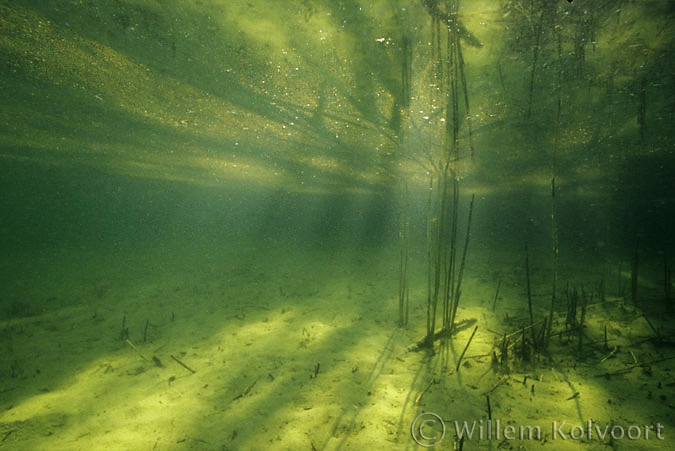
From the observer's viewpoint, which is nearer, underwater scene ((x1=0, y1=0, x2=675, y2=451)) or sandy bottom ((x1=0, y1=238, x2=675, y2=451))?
sandy bottom ((x1=0, y1=238, x2=675, y2=451))

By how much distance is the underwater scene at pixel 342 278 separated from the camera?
3.55 meters

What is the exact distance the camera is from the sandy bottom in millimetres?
3234

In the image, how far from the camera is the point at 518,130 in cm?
1288

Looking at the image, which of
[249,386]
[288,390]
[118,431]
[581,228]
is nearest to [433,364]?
[288,390]

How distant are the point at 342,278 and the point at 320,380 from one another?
762 centimetres

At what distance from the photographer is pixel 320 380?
4.34m

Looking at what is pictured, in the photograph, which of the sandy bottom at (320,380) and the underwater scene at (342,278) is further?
the underwater scene at (342,278)

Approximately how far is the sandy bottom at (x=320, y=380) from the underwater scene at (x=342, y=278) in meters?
0.04

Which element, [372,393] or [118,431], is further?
[372,393]

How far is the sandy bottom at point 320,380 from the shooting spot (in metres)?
3.23

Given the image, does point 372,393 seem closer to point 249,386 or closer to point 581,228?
point 249,386

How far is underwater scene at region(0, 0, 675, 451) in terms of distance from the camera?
3549 millimetres

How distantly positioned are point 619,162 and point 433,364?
21849 mm

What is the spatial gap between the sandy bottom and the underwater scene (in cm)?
4
